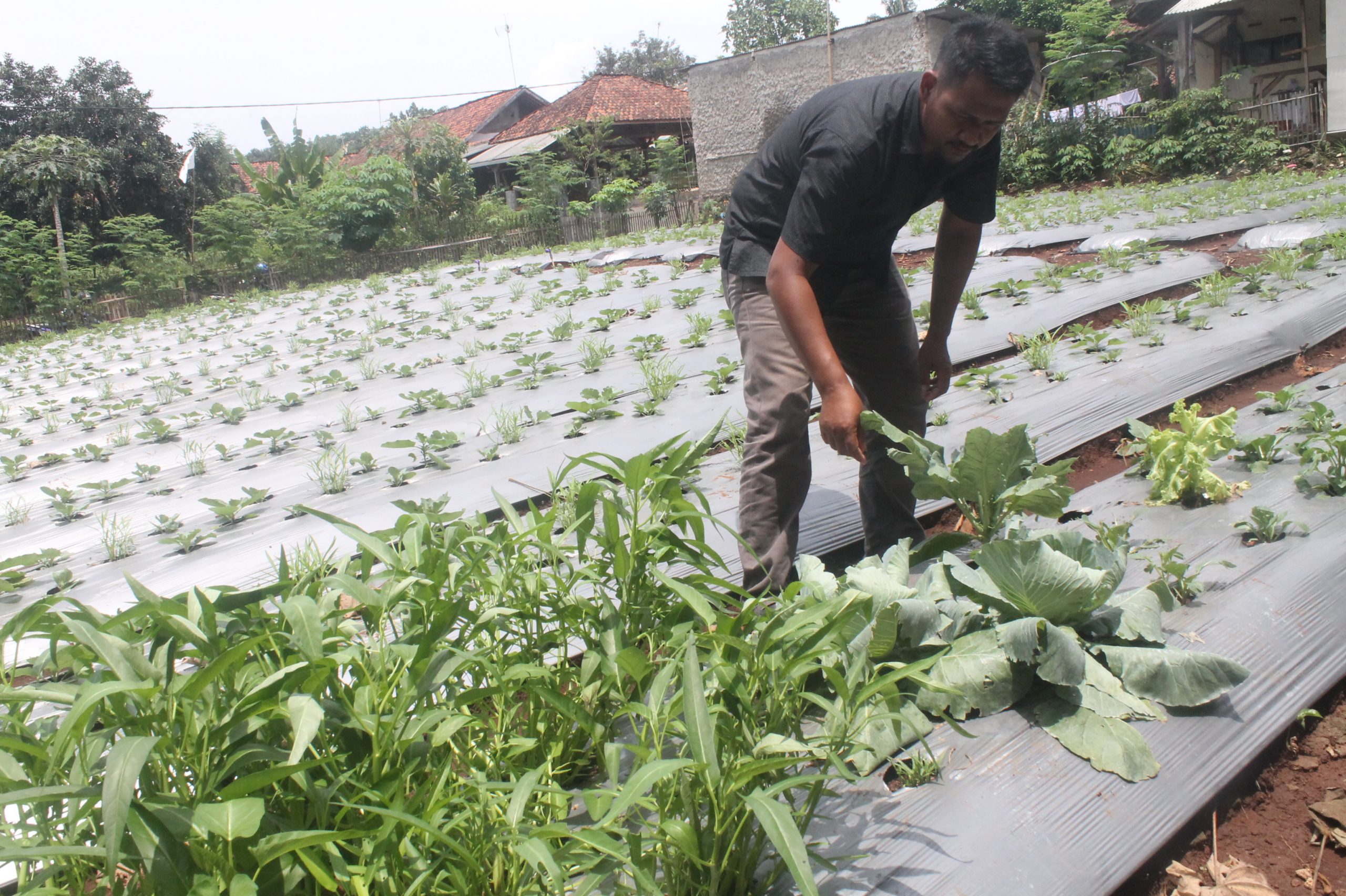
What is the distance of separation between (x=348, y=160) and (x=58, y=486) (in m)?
42.1

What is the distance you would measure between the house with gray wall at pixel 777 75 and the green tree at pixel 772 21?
1642 inches

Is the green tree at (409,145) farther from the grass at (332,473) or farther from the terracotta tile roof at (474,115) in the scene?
the grass at (332,473)

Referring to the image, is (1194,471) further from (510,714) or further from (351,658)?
(351,658)

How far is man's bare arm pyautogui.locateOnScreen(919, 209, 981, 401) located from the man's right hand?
693 millimetres

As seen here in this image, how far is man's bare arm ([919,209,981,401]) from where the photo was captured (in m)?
2.47

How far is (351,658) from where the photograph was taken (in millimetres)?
1212

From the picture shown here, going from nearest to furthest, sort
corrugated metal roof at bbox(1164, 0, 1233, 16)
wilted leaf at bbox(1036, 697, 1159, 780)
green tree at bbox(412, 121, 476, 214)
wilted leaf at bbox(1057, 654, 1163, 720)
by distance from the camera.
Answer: wilted leaf at bbox(1036, 697, 1159, 780)
wilted leaf at bbox(1057, 654, 1163, 720)
corrugated metal roof at bbox(1164, 0, 1233, 16)
green tree at bbox(412, 121, 476, 214)

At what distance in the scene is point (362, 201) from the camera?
2117cm

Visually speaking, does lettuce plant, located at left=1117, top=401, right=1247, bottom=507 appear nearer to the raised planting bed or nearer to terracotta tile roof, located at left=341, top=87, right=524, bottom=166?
the raised planting bed

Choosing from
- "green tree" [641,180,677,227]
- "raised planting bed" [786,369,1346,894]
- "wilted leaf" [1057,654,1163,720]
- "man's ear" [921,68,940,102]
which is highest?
"green tree" [641,180,677,227]

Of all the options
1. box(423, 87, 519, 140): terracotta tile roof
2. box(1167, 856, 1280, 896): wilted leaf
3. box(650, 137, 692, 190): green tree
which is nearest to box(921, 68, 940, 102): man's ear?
box(1167, 856, 1280, 896): wilted leaf

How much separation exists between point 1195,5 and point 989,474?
2125 cm

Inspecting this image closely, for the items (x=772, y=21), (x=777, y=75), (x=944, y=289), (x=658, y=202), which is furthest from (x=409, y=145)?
(x=772, y=21)

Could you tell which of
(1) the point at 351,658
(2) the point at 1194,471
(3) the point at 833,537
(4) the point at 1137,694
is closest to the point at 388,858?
(1) the point at 351,658
